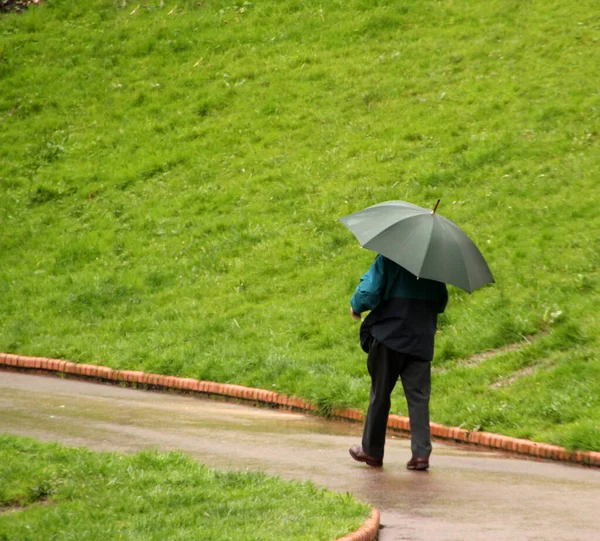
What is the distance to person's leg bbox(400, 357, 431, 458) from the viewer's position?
7.70m

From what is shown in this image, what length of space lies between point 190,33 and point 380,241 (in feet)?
58.2

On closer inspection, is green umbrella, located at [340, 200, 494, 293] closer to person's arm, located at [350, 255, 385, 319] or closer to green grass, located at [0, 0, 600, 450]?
person's arm, located at [350, 255, 385, 319]

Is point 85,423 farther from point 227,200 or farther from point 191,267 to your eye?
point 227,200

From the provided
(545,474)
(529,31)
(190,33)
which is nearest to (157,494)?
(545,474)

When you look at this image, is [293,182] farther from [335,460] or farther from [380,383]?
[380,383]

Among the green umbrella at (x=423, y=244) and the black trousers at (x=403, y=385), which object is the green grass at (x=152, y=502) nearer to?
the black trousers at (x=403, y=385)

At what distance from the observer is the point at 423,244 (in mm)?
7324

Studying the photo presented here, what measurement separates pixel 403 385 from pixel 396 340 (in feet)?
1.33

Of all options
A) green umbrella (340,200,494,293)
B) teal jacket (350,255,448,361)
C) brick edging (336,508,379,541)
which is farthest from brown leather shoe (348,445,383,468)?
brick edging (336,508,379,541)

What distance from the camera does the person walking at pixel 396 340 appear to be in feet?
24.8

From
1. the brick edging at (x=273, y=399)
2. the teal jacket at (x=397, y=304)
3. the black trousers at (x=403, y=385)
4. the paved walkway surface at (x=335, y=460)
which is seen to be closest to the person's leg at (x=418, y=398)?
the black trousers at (x=403, y=385)

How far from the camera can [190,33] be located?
23.9 metres

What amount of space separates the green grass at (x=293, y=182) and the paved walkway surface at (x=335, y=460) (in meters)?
0.78

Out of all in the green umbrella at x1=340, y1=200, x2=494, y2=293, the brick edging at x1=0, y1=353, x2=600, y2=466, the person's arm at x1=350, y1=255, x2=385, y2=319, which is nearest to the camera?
the green umbrella at x1=340, y1=200, x2=494, y2=293
